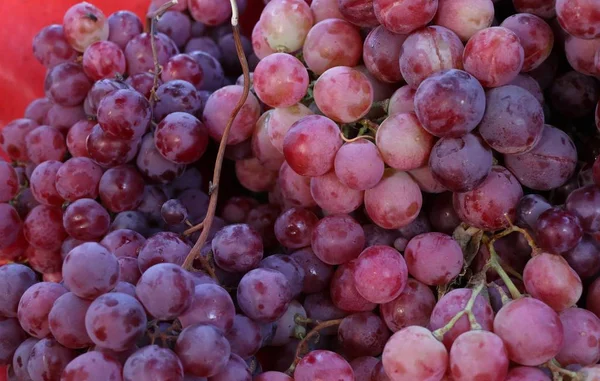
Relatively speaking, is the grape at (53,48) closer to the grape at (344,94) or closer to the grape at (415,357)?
the grape at (344,94)

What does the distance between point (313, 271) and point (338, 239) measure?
63 millimetres

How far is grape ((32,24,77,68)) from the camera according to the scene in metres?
0.91

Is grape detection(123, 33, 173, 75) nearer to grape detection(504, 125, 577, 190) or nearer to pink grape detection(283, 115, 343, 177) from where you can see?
pink grape detection(283, 115, 343, 177)

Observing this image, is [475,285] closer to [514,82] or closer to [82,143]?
[514,82]

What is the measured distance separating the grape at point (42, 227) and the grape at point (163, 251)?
0.62ft

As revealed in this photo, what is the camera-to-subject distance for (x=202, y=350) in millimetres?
561

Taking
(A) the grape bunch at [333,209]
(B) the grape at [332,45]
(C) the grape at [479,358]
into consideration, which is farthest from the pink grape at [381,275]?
(B) the grape at [332,45]

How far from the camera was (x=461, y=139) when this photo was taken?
0.62 metres

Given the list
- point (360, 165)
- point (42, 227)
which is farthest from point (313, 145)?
point (42, 227)

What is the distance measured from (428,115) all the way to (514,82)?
0.40ft

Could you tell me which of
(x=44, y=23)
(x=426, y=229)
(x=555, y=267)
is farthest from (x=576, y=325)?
(x=44, y=23)

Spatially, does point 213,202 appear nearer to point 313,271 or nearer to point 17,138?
point 313,271

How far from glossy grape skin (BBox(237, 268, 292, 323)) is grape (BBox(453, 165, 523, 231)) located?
0.68ft

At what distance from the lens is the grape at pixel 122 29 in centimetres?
91
